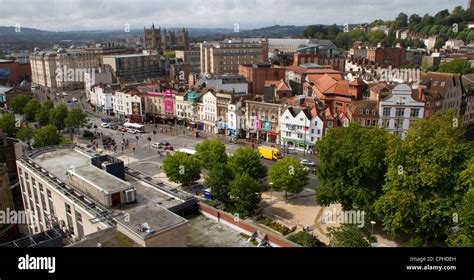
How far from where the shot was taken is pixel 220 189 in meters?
35.1

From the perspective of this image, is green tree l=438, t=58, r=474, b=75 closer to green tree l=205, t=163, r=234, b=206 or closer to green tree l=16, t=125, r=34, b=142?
green tree l=205, t=163, r=234, b=206

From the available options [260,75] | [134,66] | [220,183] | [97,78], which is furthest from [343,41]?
[220,183]

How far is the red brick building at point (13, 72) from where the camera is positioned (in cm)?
12988

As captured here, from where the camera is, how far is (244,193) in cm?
3297

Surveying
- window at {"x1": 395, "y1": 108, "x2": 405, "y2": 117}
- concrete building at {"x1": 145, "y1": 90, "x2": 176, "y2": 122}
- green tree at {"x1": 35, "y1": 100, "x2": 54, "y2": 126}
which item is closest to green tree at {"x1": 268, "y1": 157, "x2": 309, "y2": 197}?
window at {"x1": 395, "y1": 108, "x2": 405, "y2": 117}

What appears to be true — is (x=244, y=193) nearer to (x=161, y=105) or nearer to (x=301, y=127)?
(x=301, y=127)

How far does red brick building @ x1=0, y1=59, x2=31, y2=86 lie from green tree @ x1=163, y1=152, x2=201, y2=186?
108 meters

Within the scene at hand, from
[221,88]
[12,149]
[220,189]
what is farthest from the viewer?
[221,88]

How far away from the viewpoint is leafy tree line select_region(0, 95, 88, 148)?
2053 inches
